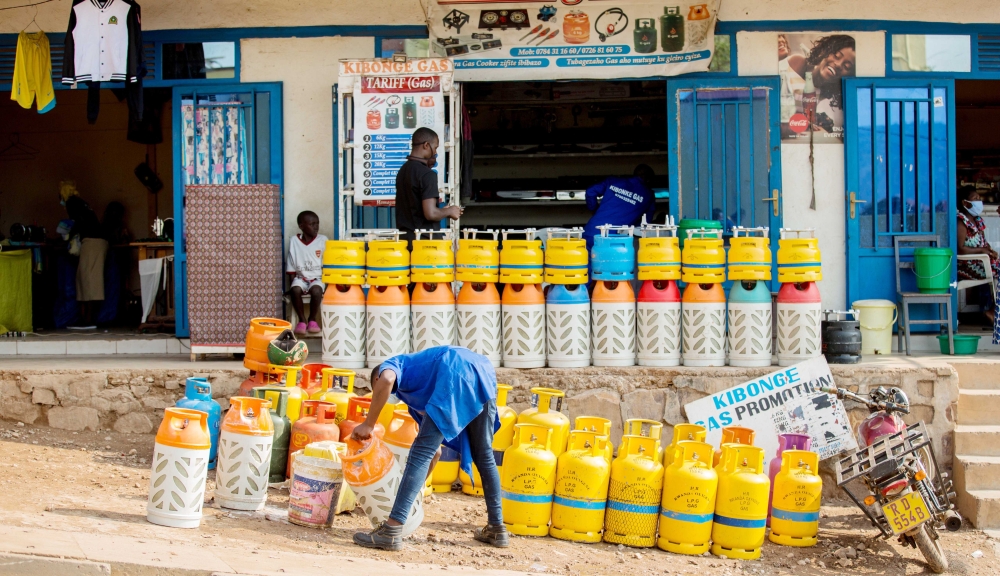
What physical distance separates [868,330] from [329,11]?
5265mm

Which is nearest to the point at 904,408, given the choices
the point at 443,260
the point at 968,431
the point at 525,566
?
the point at 968,431

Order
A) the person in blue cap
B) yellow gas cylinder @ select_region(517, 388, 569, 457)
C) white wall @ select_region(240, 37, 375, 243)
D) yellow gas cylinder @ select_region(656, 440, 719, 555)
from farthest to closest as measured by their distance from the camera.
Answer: white wall @ select_region(240, 37, 375, 243)
yellow gas cylinder @ select_region(517, 388, 569, 457)
yellow gas cylinder @ select_region(656, 440, 719, 555)
the person in blue cap

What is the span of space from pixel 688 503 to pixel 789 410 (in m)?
1.64

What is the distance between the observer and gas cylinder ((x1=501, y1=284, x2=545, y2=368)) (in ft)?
23.0

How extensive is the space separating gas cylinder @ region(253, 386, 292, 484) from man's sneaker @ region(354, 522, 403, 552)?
3.96ft

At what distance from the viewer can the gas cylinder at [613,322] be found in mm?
6988

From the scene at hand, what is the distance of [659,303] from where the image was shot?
6.96m

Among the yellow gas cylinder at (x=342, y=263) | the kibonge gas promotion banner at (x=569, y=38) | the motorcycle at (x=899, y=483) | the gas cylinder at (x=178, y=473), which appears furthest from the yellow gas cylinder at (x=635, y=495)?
the kibonge gas promotion banner at (x=569, y=38)

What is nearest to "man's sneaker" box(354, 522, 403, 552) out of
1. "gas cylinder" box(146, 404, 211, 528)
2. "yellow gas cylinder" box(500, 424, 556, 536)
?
"yellow gas cylinder" box(500, 424, 556, 536)

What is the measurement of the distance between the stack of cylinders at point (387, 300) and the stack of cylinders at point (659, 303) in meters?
1.68

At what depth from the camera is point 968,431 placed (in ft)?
22.7

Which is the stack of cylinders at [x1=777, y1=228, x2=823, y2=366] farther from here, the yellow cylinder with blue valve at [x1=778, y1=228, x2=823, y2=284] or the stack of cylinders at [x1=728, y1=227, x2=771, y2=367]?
the stack of cylinders at [x1=728, y1=227, x2=771, y2=367]

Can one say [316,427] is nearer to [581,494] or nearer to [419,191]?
[581,494]

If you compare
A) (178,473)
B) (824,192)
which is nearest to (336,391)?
(178,473)
